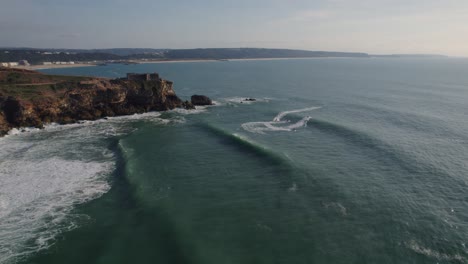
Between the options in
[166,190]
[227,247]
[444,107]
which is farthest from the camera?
[444,107]

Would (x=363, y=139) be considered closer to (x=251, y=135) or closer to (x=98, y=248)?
(x=251, y=135)

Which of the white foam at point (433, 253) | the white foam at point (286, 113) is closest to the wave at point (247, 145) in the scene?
the white foam at point (286, 113)

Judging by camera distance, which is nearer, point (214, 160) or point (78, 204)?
point (78, 204)

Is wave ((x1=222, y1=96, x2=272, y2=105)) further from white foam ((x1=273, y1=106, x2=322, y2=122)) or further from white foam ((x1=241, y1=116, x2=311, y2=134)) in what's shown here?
white foam ((x1=241, y1=116, x2=311, y2=134))

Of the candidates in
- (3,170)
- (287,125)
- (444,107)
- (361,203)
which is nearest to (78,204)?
(3,170)

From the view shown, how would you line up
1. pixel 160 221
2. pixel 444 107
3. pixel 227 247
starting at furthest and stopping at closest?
pixel 444 107, pixel 160 221, pixel 227 247

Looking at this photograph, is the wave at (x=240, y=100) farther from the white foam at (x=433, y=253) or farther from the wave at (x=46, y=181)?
the white foam at (x=433, y=253)

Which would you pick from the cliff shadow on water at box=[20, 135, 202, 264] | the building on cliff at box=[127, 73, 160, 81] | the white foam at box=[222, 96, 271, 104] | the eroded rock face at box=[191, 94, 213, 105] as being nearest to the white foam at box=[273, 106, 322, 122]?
the white foam at box=[222, 96, 271, 104]
